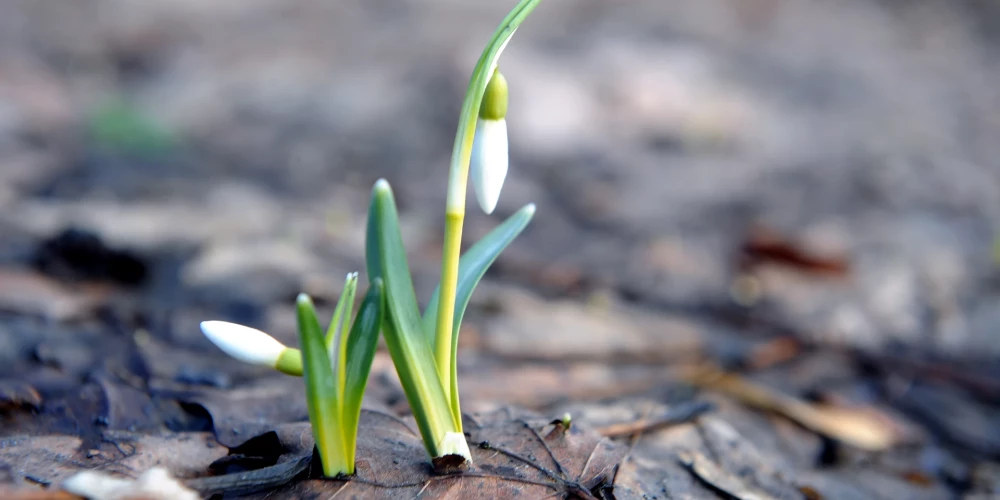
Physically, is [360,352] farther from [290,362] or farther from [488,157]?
[488,157]

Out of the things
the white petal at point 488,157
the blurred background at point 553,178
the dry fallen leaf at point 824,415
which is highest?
the white petal at point 488,157

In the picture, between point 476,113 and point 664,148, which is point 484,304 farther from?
point 664,148

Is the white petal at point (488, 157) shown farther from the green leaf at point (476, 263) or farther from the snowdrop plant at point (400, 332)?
the green leaf at point (476, 263)

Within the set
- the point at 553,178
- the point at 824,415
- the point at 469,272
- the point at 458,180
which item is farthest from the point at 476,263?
the point at 553,178

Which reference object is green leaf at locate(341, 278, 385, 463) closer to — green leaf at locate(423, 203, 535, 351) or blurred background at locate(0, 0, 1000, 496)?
green leaf at locate(423, 203, 535, 351)

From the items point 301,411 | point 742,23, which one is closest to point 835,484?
point 301,411

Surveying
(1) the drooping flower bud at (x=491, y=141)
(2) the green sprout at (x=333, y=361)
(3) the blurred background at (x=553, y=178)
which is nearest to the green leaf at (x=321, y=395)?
(2) the green sprout at (x=333, y=361)

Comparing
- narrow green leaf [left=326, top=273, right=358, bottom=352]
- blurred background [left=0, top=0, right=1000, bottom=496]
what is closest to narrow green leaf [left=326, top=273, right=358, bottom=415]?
narrow green leaf [left=326, top=273, right=358, bottom=352]
